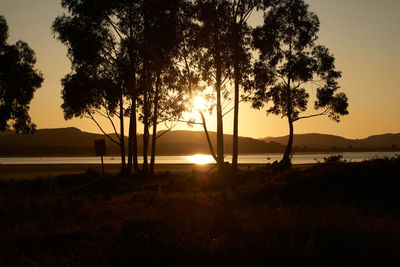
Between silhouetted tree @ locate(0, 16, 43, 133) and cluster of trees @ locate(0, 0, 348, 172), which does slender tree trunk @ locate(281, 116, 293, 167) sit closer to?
cluster of trees @ locate(0, 0, 348, 172)

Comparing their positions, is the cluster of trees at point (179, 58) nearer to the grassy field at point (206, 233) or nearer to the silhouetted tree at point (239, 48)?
the silhouetted tree at point (239, 48)

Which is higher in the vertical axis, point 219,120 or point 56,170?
point 219,120

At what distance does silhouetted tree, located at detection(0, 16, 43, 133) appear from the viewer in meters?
40.9

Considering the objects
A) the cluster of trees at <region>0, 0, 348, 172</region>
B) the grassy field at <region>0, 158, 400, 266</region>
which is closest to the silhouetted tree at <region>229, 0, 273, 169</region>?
the cluster of trees at <region>0, 0, 348, 172</region>

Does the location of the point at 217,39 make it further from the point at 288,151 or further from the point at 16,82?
the point at 16,82

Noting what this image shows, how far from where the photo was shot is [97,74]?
37.2m

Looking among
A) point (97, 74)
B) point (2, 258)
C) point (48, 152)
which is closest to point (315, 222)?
point (2, 258)

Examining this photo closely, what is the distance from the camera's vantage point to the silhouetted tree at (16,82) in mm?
40906

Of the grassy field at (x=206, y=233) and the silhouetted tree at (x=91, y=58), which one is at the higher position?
the silhouetted tree at (x=91, y=58)

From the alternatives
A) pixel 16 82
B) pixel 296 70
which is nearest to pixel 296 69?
pixel 296 70

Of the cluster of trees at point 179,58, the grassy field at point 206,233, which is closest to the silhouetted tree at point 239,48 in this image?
the cluster of trees at point 179,58

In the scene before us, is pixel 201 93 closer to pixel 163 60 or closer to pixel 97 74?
pixel 163 60

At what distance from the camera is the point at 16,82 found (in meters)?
41.0

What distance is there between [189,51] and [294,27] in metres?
12.5
